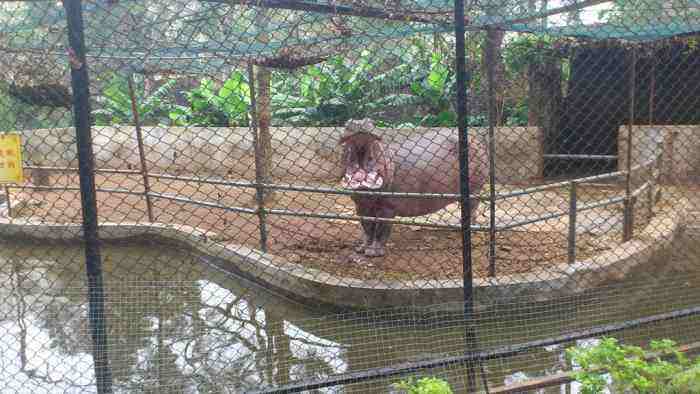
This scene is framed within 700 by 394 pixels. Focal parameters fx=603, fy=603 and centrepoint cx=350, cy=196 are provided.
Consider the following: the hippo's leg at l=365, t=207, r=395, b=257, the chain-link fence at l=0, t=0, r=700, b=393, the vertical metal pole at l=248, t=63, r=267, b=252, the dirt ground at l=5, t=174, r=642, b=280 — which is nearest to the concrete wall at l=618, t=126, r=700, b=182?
the chain-link fence at l=0, t=0, r=700, b=393

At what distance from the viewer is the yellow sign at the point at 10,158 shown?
217 cm

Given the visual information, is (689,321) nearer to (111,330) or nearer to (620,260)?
(620,260)

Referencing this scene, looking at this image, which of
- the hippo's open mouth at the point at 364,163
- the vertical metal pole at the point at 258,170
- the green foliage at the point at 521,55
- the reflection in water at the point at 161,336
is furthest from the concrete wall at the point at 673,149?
the reflection in water at the point at 161,336

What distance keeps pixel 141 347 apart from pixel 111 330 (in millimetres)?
337

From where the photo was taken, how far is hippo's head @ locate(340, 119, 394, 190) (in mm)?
4566

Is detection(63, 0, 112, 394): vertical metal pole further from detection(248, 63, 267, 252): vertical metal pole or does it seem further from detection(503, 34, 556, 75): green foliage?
detection(503, 34, 556, 75): green foliage

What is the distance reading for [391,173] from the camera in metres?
4.88

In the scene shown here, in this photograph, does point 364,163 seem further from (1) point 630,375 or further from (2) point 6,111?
(1) point 630,375

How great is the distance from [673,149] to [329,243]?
4.45 meters

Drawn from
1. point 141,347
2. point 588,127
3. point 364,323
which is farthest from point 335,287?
point 588,127

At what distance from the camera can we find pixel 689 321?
3.81 meters

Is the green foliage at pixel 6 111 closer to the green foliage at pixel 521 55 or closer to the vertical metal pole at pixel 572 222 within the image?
the vertical metal pole at pixel 572 222

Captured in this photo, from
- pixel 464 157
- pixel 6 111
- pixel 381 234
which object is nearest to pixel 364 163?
pixel 381 234

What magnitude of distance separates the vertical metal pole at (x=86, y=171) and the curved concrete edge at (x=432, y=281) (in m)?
1.90
